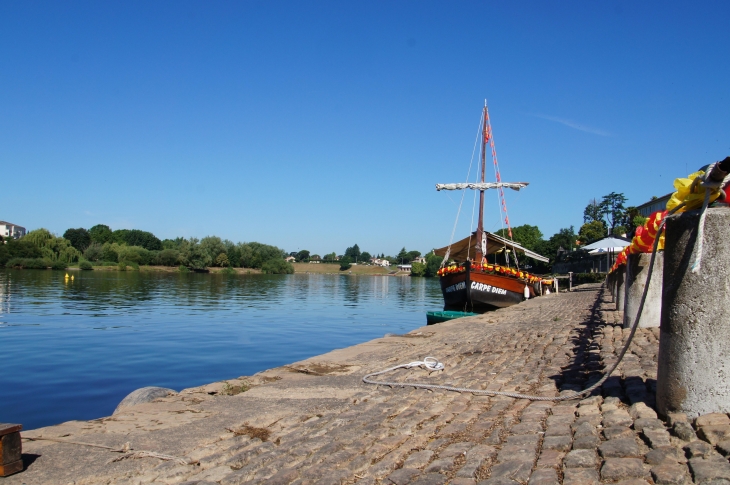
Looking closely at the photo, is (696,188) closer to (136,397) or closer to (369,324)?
(136,397)

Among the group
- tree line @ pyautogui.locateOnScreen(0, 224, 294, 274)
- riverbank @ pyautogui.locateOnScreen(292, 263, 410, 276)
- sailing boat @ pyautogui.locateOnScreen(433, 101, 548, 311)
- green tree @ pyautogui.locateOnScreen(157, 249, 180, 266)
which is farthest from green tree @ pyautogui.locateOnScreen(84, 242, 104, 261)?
sailing boat @ pyautogui.locateOnScreen(433, 101, 548, 311)

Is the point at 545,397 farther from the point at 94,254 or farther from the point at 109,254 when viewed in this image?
the point at 94,254

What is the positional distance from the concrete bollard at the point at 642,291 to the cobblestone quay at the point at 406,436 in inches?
68.5

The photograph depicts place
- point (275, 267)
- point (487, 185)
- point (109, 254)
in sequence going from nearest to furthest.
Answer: point (487, 185) < point (109, 254) < point (275, 267)

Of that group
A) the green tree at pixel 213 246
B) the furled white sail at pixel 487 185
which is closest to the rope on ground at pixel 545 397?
the furled white sail at pixel 487 185

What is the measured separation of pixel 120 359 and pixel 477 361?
372 inches

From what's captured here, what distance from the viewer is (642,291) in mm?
9539

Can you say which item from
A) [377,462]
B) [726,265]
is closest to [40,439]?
[377,462]

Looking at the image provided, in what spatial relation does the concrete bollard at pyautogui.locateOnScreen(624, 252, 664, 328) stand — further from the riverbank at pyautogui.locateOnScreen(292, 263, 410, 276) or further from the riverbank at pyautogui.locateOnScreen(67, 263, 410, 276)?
the riverbank at pyautogui.locateOnScreen(292, 263, 410, 276)

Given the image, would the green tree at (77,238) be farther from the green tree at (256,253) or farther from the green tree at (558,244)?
the green tree at (558,244)

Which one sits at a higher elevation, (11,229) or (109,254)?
(11,229)

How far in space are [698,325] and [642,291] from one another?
6.06 m

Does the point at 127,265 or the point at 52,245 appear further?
the point at 127,265

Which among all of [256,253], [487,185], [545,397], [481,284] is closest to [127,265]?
[256,253]
